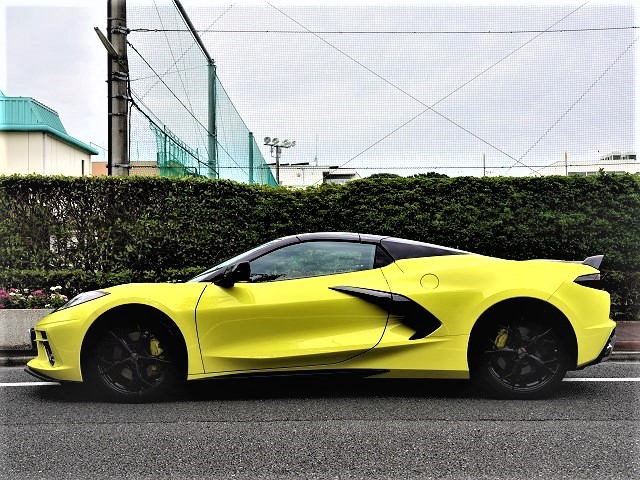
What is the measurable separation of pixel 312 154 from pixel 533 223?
4.14 m

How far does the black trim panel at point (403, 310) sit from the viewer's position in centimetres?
485

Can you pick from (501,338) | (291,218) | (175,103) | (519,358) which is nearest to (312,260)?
(501,338)

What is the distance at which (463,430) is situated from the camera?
167 inches

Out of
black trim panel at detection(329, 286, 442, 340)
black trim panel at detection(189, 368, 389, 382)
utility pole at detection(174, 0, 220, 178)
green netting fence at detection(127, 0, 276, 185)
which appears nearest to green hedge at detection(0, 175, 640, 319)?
green netting fence at detection(127, 0, 276, 185)

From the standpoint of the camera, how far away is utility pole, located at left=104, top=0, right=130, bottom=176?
10180mm

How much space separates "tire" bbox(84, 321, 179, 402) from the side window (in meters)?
0.86

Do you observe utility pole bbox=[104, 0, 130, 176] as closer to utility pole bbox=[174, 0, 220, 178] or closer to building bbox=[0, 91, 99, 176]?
utility pole bbox=[174, 0, 220, 178]

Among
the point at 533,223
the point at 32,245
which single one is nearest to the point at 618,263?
the point at 533,223

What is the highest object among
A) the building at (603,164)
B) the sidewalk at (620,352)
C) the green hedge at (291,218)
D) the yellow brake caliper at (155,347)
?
the building at (603,164)

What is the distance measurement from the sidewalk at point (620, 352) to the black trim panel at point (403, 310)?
319 centimetres

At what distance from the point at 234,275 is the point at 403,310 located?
124 centimetres

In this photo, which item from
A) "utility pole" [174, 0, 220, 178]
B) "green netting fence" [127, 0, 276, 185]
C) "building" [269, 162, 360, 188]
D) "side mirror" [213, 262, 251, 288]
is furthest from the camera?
"utility pole" [174, 0, 220, 178]

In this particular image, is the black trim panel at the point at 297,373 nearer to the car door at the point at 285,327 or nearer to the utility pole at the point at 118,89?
the car door at the point at 285,327

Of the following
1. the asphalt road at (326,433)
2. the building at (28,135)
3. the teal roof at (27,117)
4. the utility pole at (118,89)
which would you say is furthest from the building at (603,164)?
the teal roof at (27,117)
